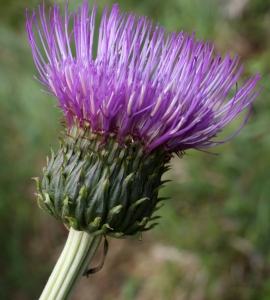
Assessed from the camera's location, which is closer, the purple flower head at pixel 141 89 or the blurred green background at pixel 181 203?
the purple flower head at pixel 141 89

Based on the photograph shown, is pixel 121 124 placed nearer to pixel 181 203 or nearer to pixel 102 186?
pixel 102 186

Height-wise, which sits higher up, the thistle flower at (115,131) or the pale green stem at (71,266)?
the thistle flower at (115,131)

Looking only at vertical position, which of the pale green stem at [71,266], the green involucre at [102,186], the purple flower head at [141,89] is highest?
the purple flower head at [141,89]

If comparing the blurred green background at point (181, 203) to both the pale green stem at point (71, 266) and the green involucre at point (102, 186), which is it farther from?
the pale green stem at point (71, 266)

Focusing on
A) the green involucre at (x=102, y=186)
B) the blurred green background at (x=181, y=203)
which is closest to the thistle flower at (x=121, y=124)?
the green involucre at (x=102, y=186)

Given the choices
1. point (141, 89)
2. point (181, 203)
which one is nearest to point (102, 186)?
point (141, 89)

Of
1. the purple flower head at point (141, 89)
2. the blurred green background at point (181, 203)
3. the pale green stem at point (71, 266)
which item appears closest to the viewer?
the pale green stem at point (71, 266)

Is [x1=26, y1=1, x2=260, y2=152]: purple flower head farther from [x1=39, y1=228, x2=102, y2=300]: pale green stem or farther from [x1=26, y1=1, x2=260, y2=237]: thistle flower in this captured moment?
[x1=39, y1=228, x2=102, y2=300]: pale green stem
